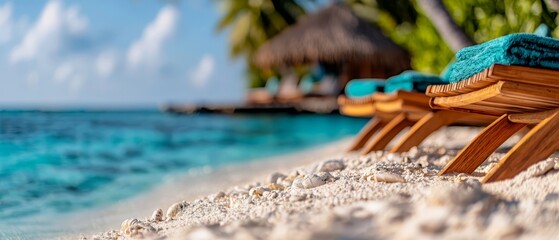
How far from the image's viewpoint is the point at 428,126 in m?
3.49

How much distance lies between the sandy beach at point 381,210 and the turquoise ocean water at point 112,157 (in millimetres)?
1577

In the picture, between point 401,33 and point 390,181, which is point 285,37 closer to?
point 401,33

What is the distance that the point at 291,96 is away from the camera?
55.5 feet

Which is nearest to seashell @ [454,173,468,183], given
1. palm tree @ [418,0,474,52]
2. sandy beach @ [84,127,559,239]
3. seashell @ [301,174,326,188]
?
sandy beach @ [84,127,559,239]

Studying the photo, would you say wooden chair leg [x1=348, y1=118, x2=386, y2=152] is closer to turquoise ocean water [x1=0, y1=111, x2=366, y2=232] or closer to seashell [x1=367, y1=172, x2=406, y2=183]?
turquoise ocean water [x1=0, y1=111, x2=366, y2=232]

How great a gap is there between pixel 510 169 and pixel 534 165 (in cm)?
8

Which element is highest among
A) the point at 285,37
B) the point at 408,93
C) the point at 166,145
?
the point at 285,37

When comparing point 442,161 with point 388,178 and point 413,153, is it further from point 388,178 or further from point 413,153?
point 388,178

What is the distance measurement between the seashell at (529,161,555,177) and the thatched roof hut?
12202 millimetres

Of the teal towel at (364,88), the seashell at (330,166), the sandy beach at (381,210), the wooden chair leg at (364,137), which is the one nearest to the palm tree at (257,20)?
the teal towel at (364,88)

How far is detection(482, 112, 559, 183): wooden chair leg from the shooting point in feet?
6.77

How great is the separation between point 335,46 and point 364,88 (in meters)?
9.36

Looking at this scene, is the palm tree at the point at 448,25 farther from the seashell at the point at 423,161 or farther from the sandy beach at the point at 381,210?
the sandy beach at the point at 381,210

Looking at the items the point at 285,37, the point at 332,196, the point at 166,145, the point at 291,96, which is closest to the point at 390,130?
the point at 332,196
